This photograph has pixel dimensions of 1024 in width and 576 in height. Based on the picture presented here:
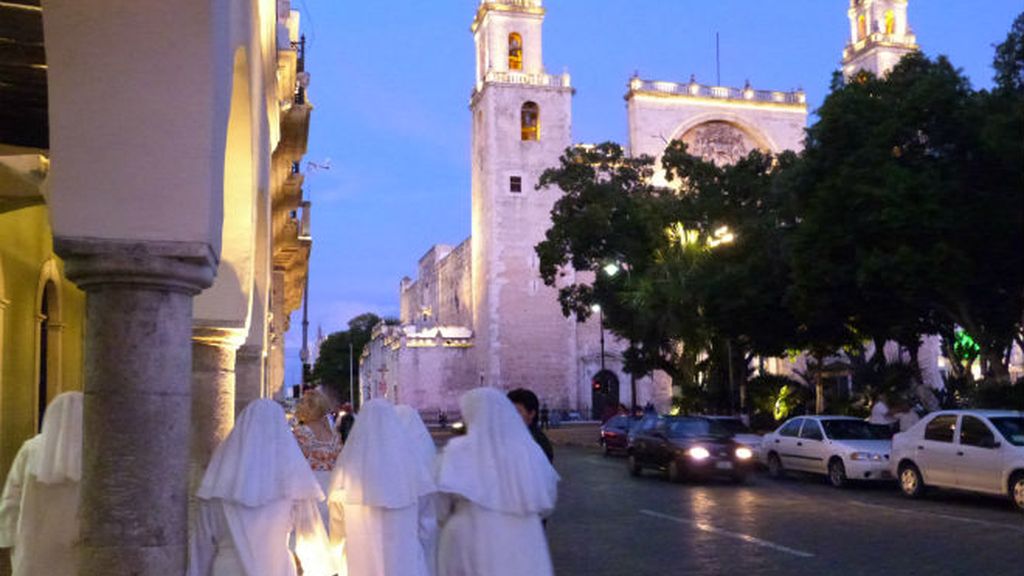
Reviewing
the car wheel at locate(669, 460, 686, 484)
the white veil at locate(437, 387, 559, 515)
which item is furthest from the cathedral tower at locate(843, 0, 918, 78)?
the white veil at locate(437, 387, 559, 515)

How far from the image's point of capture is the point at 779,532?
13.2 meters

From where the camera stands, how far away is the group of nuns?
604 centimetres

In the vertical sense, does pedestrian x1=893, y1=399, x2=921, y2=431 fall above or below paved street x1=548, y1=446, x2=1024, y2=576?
above

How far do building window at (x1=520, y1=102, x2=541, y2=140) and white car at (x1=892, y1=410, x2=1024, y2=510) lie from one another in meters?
46.7

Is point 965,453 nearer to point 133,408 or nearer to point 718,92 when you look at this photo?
point 133,408

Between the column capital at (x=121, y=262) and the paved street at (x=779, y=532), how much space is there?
253 inches

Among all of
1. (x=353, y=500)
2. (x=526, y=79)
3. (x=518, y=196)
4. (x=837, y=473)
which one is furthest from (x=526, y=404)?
(x=526, y=79)

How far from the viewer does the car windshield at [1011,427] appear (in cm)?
1567

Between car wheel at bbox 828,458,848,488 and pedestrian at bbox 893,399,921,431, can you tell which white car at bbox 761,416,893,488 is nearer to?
car wheel at bbox 828,458,848,488

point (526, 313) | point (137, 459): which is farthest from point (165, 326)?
point (526, 313)

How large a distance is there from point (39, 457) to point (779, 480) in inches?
724

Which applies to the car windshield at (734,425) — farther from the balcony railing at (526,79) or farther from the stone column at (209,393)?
the balcony railing at (526,79)

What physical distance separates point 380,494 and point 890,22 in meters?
66.8

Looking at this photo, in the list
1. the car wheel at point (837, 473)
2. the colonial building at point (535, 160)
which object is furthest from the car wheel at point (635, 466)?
the colonial building at point (535, 160)
